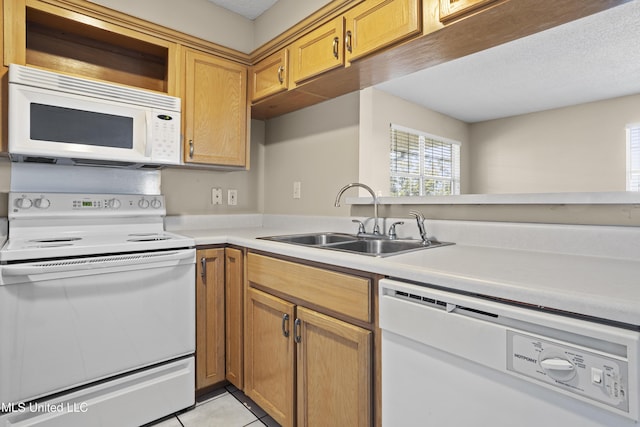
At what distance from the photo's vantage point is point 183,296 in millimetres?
1696

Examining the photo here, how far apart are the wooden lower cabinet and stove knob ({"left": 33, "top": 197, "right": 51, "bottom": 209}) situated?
115cm

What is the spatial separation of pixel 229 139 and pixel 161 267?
0.99 metres

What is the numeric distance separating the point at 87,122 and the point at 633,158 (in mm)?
2504

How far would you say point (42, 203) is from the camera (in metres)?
1.79

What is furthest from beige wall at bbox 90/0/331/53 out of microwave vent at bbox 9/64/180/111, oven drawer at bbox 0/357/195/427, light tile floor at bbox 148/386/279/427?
light tile floor at bbox 148/386/279/427

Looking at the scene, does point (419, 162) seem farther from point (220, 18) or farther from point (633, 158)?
point (220, 18)

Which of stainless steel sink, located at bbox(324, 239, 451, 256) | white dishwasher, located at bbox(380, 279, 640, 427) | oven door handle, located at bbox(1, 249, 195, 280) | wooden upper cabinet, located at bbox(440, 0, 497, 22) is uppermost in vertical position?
wooden upper cabinet, located at bbox(440, 0, 497, 22)

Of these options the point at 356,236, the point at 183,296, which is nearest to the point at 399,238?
the point at 356,236

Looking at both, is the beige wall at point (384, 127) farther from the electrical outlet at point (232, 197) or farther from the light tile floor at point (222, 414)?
the light tile floor at point (222, 414)

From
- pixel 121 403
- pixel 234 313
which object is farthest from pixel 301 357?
pixel 121 403

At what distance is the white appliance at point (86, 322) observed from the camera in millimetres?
1289

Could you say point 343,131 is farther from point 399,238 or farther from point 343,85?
point 399,238

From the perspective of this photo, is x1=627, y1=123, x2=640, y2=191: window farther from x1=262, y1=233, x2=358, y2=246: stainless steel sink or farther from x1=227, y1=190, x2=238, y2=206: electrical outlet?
x1=227, y1=190, x2=238, y2=206: electrical outlet

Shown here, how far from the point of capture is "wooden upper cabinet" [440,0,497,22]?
1138mm
